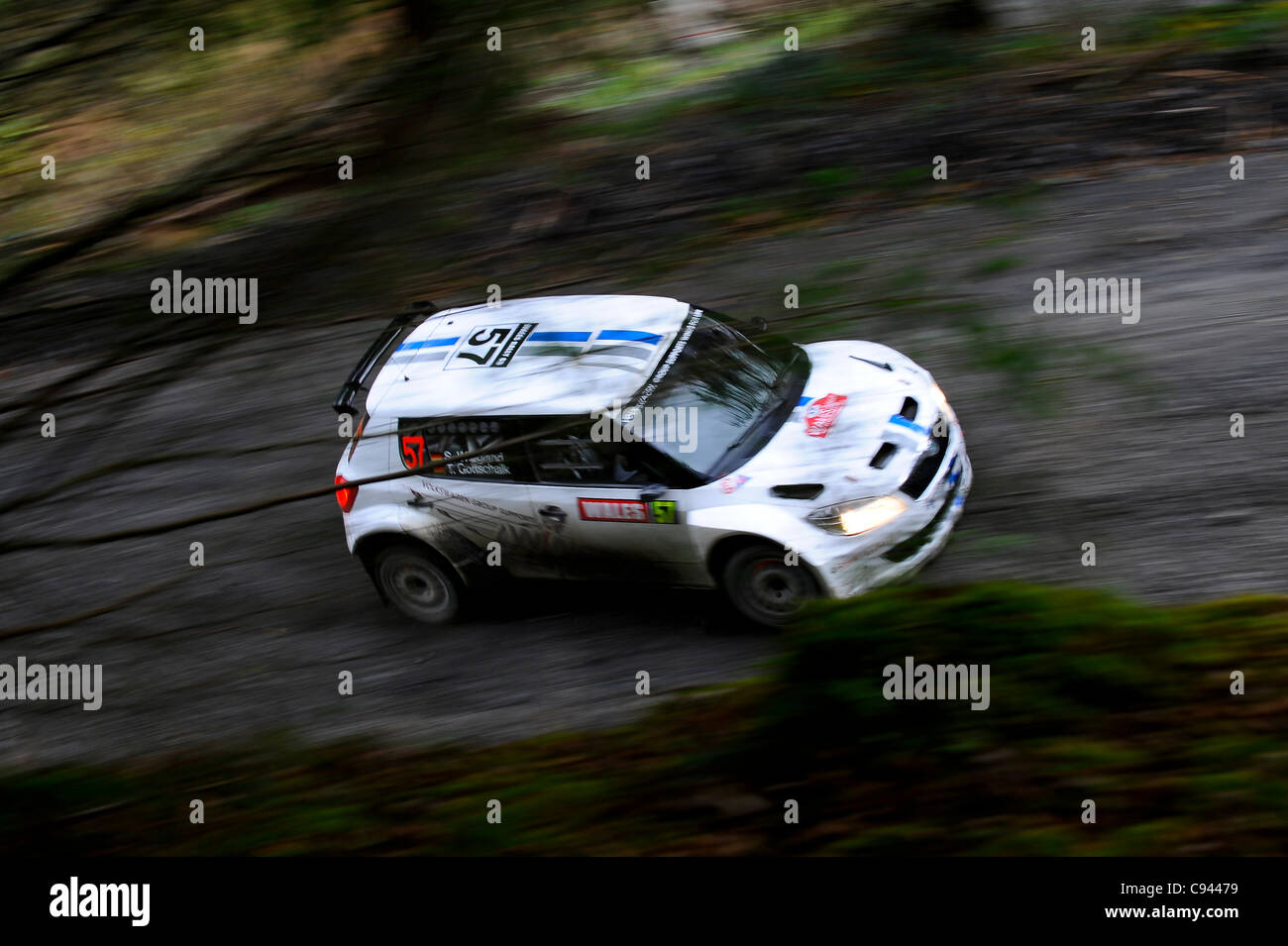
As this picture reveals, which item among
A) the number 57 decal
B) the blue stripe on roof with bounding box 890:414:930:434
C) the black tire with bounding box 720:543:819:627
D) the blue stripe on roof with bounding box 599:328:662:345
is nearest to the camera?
the number 57 decal

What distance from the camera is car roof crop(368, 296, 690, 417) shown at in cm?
409

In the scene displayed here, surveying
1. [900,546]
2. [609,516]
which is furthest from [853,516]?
[609,516]

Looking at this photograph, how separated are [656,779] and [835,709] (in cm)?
90

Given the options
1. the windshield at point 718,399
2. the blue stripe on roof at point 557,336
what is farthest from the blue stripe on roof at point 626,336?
the blue stripe on roof at point 557,336

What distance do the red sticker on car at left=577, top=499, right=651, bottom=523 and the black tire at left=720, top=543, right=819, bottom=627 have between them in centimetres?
59

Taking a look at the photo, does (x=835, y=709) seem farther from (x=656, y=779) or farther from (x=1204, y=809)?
(x=1204, y=809)

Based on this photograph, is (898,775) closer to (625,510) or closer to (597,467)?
(625,510)

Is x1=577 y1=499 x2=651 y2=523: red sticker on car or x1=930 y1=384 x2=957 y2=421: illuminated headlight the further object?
x1=930 y1=384 x2=957 y2=421: illuminated headlight

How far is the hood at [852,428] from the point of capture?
581cm

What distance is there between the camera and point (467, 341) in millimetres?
5922

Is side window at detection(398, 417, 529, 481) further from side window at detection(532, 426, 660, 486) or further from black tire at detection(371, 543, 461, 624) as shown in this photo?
black tire at detection(371, 543, 461, 624)

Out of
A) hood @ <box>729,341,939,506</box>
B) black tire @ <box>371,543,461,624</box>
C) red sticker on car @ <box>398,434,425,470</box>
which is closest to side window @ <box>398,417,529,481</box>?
red sticker on car @ <box>398,434,425,470</box>

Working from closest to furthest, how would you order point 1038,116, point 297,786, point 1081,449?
point 297,786
point 1081,449
point 1038,116
